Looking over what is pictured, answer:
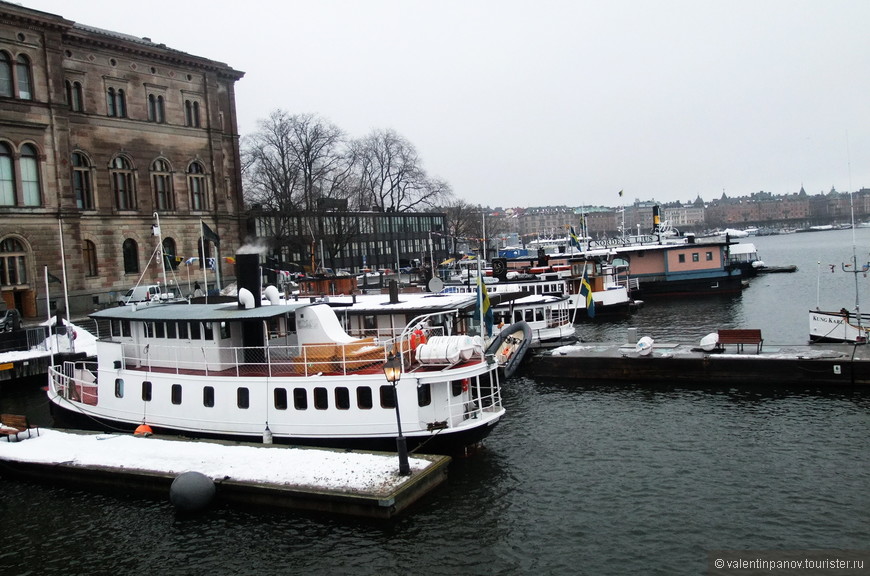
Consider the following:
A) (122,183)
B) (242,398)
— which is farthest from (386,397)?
(122,183)

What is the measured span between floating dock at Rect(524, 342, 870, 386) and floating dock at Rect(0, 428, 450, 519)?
16.2 m

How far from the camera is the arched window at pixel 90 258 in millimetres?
60228

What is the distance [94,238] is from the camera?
60594 mm

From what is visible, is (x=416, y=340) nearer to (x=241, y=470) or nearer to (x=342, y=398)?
(x=342, y=398)

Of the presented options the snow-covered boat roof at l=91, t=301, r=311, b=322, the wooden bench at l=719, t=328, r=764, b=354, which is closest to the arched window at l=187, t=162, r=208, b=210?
the snow-covered boat roof at l=91, t=301, r=311, b=322

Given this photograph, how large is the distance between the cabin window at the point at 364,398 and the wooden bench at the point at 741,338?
1974 cm

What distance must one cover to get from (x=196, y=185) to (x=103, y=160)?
34.0 ft

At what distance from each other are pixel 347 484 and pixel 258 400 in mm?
6199

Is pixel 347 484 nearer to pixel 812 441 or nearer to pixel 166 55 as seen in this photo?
pixel 812 441

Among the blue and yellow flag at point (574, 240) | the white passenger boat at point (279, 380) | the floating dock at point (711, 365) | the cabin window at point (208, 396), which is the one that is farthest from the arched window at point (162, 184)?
the cabin window at point (208, 396)

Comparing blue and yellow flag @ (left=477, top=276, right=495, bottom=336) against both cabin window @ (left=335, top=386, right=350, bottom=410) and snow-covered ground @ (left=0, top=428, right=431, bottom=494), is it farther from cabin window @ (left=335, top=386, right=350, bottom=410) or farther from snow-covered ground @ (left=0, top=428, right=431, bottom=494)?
snow-covered ground @ (left=0, top=428, right=431, bottom=494)

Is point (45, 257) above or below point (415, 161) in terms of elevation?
below

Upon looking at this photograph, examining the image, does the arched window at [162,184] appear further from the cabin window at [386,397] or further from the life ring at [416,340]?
the cabin window at [386,397]

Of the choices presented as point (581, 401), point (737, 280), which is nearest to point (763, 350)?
point (581, 401)
